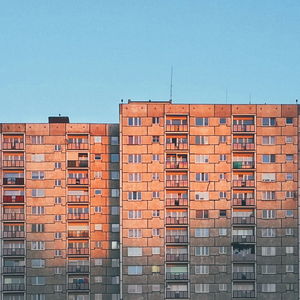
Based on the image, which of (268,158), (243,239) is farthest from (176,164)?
(243,239)

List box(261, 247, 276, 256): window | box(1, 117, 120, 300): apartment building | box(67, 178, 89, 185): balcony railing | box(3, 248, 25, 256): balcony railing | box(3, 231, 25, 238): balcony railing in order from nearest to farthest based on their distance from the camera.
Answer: box(261, 247, 276, 256): window → box(3, 248, 25, 256): balcony railing → box(3, 231, 25, 238): balcony railing → box(1, 117, 120, 300): apartment building → box(67, 178, 89, 185): balcony railing

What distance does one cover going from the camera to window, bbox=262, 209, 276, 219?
128 meters

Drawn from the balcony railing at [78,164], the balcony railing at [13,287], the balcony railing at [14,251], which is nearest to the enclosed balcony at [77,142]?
the balcony railing at [78,164]

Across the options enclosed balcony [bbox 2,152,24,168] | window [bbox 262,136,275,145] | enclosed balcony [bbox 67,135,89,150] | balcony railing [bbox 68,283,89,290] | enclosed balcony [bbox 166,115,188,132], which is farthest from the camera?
enclosed balcony [bbox 67,135,89,150]

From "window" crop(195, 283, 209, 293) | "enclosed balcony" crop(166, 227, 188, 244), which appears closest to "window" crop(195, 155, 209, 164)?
"enclosed balcony" crop(166, 227, 188, 244)

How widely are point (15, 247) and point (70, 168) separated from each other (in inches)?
667

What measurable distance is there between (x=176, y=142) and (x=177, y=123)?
3345mm

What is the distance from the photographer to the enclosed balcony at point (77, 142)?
431 feet

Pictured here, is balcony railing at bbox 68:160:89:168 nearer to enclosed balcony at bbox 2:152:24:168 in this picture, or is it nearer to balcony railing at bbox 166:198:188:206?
enclosed balcony at bbox 2:152:24:168

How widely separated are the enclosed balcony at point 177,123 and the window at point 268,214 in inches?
787

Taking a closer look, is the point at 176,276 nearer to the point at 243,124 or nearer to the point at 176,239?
the point at 176,239

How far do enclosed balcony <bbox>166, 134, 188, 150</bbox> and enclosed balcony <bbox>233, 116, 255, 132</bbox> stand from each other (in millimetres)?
8985

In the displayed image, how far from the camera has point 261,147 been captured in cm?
12800

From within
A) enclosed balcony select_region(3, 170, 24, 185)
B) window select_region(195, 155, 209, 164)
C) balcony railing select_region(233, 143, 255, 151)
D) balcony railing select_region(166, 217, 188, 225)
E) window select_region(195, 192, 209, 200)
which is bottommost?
balcony railing select_region(166, 217, 188, 225)
